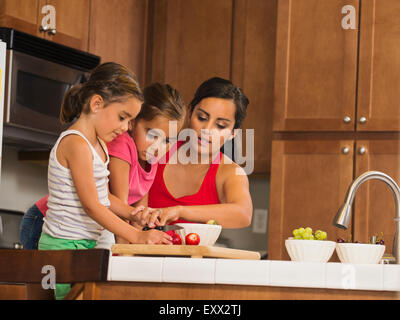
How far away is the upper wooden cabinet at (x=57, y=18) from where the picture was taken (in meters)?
2.52

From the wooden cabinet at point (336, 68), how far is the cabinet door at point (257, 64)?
0.19 m

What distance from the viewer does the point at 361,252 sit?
1.37 metres

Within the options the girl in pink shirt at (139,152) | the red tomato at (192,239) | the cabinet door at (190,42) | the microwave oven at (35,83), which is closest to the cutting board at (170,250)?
the red tomato at (192,239)

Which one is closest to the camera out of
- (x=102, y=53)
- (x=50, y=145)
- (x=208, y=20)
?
(x=50, y=145)

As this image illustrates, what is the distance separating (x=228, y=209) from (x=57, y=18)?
4.10 ft

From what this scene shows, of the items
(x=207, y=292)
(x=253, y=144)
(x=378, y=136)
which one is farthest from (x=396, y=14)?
A: (x=207, y=292)

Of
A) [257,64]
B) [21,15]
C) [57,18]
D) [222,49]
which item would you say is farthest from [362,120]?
[21,15]

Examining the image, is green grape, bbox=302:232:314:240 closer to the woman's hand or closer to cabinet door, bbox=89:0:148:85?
the woman's hand

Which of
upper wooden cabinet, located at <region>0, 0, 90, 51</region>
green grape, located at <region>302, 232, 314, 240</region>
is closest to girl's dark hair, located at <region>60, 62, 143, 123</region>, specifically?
green grape, located at <region>302, 232, 314, 240</region>

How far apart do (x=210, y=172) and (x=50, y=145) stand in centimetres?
84

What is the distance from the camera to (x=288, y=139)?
2828mm

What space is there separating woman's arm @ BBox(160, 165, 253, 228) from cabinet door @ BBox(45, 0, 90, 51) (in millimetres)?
1036
